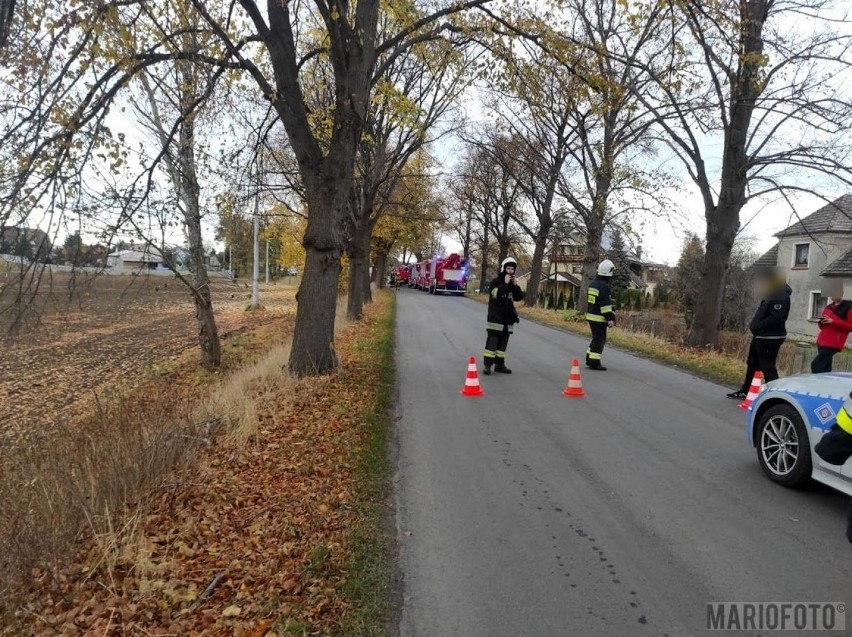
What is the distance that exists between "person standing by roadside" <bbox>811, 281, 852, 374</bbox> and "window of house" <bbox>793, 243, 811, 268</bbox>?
30.0 metres

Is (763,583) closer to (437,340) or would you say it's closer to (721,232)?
(437,340)

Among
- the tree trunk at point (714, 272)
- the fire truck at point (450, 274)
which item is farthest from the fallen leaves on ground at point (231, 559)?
the fire truck at point (450, 274)

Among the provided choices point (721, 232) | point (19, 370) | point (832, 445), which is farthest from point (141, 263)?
point (721, 232)

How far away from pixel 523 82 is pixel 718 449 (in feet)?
21.6

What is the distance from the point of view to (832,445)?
3.30m

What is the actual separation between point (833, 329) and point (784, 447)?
12.5ft

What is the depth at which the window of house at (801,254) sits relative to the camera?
108 ft

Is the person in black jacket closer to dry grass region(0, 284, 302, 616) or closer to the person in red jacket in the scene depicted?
the person in red jacket


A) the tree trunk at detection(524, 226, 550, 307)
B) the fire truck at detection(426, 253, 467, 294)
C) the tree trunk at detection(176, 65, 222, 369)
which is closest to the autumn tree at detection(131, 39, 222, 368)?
the tree trunk at detection(176, 65, 222, 369)

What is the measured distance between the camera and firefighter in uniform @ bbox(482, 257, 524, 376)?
9.74 metres

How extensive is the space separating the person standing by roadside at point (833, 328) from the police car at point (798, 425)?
10.0 ft

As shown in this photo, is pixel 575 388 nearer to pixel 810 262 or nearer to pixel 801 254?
pixel 810 262

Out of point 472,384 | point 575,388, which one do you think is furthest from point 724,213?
point 472,384

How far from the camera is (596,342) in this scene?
10375 millimetres
